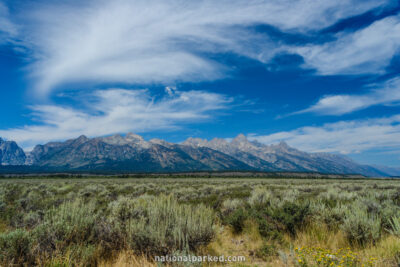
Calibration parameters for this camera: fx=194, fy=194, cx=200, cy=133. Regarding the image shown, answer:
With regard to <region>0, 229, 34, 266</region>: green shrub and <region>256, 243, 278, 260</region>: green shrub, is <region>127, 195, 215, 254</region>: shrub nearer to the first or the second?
<region>256, 243, 278, 260</region>: green shrub

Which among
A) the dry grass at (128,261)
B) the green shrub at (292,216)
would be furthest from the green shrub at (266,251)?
the dry grass at (128,261)

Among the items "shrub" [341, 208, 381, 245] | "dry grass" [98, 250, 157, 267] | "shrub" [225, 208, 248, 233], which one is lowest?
"shrub" [225, 208, 248, 233]

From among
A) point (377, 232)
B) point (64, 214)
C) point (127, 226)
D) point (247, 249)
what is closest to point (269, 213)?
point (247, 249)

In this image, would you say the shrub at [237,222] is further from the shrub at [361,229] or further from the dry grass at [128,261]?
the dry grass at [128,261]

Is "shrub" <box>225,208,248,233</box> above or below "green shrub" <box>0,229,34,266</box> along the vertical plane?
below

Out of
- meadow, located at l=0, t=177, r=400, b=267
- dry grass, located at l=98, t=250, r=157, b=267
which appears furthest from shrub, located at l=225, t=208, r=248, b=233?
dry grass, located at l=98, t=250, r=157, b=267

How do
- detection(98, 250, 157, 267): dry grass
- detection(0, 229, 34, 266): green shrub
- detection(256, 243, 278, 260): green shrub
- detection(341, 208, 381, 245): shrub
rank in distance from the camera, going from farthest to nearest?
detection(341, 208, 381, 245): shrub → detection(256, 243, 278, 260): green shrub → detection(98, 250, 157, 267): dry grass → detection(0, 229, 34, 266): green shrub

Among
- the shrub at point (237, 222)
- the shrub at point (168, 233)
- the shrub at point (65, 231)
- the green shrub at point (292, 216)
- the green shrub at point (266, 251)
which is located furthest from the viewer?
the shrub at point (237, 222)

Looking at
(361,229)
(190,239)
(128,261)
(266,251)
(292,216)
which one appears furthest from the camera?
(292,216)

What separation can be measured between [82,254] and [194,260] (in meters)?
2.38

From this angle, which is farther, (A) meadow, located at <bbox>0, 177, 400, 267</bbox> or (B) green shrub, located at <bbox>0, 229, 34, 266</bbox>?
(A) meadow, located at <bbox>0, 177, 400, 267</bbox>

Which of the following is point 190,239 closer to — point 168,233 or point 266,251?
point 168,233

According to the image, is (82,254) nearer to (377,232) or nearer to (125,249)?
(125,249)

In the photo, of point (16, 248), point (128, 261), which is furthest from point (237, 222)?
point (16, 248)
